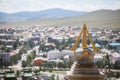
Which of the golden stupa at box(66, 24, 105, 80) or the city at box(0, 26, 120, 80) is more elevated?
the golden stupa at box(66, 24, 105, 80)

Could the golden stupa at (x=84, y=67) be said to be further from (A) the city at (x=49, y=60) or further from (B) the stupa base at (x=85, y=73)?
(A) the city at (x=49, y=60)

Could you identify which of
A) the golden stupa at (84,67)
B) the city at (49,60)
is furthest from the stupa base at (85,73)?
the city at (49,60)

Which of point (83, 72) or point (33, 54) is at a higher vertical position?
point (83, 72)

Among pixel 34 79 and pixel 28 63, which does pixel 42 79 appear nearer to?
pixel 34 79

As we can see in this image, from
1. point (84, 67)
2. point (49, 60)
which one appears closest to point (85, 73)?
point (84, 67)

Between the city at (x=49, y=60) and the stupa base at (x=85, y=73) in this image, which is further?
the city at (x=49, y=60)

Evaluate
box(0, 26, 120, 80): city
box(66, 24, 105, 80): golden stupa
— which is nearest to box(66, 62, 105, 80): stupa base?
box(66, 24, 105, 80): golden stupa

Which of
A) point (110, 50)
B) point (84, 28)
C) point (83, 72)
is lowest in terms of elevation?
point (110, 50)

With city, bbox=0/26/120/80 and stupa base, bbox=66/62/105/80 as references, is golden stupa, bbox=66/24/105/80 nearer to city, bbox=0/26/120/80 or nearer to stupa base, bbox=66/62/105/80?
stupa base, bbox=66/62/105/80

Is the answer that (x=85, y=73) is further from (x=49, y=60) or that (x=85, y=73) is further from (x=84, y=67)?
(x=49, y=60)

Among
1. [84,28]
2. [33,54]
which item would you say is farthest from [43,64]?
[84,28]

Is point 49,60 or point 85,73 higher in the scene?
point 85,73
